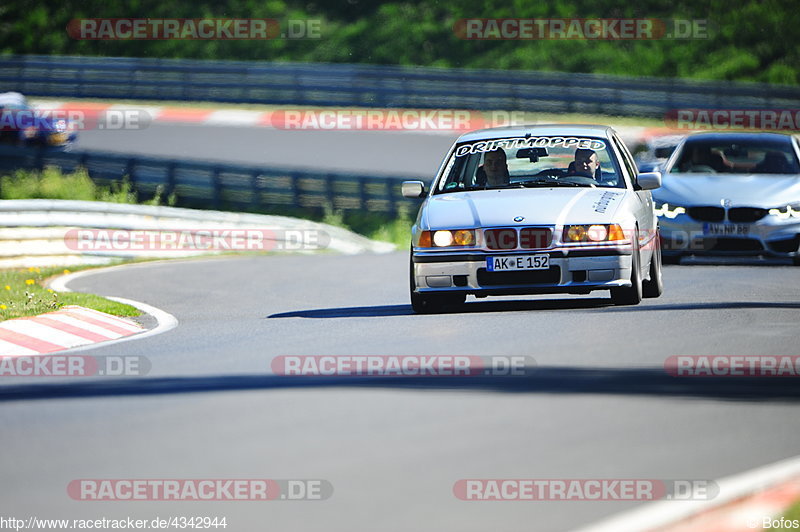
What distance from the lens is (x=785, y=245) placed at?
14.5 meters

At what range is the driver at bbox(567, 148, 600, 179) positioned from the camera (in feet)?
39.9

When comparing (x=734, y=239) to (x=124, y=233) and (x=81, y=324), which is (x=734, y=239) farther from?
(x=124, y=233)

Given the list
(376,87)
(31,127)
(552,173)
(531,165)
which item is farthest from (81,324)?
(376,87)

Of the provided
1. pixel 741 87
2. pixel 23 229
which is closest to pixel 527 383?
pixel 23 229

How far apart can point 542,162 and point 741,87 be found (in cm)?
2223

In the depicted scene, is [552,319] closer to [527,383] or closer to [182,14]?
[527,383]

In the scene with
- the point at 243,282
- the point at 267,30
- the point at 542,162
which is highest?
the point at 267,30

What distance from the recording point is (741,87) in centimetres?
3328

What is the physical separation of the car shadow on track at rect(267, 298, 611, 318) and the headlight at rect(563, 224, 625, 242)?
85 cm

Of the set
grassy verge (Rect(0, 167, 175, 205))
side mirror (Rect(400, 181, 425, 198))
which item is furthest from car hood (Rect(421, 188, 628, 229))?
grassy verge (Rect(0, 167, 175, 205))

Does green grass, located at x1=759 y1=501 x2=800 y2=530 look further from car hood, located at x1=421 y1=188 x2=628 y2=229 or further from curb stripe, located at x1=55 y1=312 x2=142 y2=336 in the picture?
curb stripe, located at x1=55 y1=312 x2=142 y2=336

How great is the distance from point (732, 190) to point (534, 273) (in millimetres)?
4510

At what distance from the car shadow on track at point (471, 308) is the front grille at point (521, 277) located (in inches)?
27.9

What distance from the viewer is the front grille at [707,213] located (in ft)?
48.0
